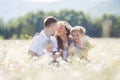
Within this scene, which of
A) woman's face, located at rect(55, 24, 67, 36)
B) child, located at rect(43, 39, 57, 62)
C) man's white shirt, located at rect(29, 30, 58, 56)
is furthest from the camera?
woman's face, located at rect(55, 24, 67, 36)

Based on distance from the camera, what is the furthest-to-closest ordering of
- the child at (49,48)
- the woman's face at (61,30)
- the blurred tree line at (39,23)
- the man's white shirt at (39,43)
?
the blurred tree line at (39,23) → the woman's face at (61,30) → the man's white shirt at (39,43) → the child at (49,48)

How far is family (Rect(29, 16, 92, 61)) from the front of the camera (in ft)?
21.4

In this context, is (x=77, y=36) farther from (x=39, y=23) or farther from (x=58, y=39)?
(x=39, y=23)

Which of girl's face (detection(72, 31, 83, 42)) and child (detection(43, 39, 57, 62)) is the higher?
girl's face (detection(72, 31, 83, 42))

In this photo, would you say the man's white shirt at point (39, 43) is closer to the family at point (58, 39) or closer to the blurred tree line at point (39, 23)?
the family at point (58, 39)

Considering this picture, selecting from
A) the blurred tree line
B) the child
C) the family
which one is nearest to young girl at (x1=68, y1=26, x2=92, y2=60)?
the family

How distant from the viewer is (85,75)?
3182mm

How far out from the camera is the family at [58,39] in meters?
6.52

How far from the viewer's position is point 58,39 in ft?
22.2

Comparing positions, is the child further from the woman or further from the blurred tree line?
the blurred tree line

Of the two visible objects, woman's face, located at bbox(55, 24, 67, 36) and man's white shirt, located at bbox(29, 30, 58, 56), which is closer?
man's white shirt, located at bbox(29, 30, 58, 56)

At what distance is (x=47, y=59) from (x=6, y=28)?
56826 millimetres

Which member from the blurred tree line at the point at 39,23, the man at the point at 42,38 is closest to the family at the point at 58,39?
the man at the point at 42,38

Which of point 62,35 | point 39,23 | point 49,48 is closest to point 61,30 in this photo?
point 62,35
